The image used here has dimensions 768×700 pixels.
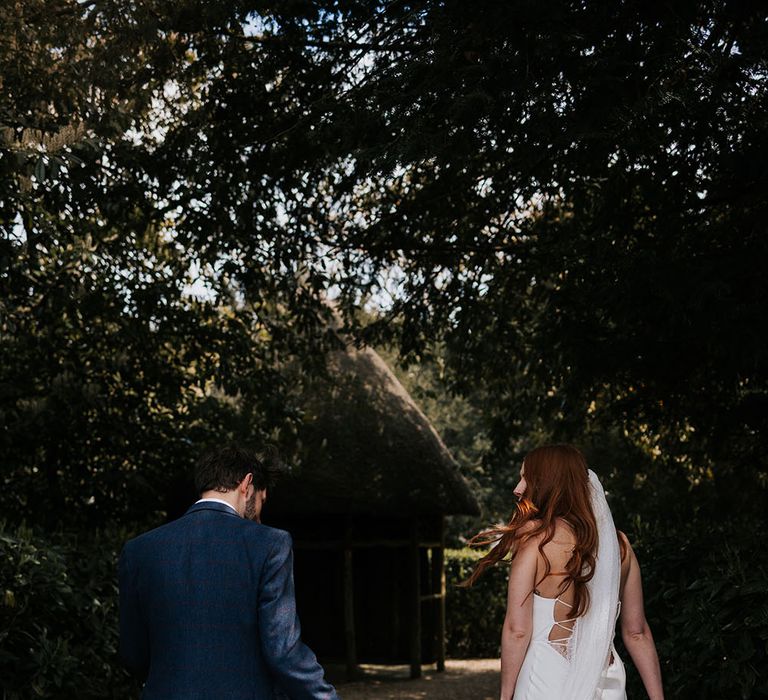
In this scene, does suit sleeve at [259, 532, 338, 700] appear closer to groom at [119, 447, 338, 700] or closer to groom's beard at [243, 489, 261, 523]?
groom at [119, 447, 338, 700]

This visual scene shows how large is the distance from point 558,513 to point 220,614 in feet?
4.89

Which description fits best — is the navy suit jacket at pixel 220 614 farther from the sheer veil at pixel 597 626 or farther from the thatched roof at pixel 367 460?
the thatched roof at pixel 367 460

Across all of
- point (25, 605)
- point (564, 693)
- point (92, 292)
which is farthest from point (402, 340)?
point (564, 693)

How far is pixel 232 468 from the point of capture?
363cm

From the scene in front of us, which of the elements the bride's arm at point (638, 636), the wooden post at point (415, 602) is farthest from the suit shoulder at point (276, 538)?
the wooden post at point (415, 602)

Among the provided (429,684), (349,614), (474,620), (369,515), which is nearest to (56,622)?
(349,614)

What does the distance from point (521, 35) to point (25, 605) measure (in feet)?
16.4

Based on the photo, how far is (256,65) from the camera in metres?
9.22

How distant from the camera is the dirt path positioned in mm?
12750

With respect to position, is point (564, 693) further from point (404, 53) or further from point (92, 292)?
point (92, 292)

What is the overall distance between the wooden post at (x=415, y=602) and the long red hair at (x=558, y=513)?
10845 millimetres

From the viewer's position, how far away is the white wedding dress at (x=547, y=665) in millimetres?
4070

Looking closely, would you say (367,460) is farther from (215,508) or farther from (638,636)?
(215,508)

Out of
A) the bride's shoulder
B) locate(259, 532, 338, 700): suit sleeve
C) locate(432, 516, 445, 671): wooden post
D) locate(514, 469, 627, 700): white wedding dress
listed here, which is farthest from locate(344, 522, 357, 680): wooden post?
locate(259, 532, 338, 700): suit sleeve
